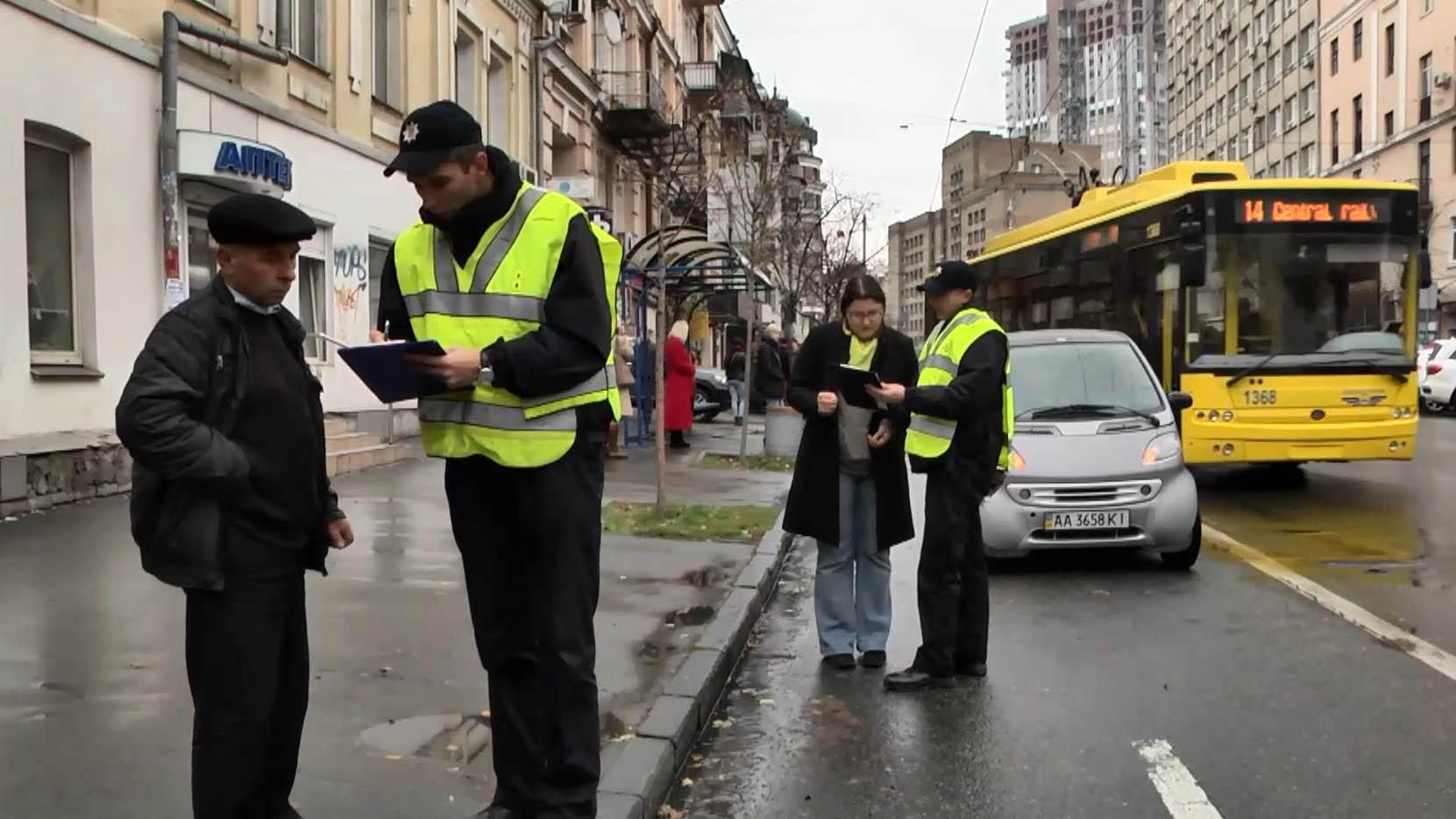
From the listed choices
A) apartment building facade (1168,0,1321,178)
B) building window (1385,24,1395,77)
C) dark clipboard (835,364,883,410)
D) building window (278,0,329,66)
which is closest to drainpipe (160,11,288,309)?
building window (278,0,329,66)

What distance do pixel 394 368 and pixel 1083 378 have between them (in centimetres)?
715

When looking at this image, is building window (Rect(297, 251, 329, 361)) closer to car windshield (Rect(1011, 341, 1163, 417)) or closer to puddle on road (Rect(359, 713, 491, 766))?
car windshield (Rect(1011, 341, 1163, 417))

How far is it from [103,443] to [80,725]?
6.35 metres

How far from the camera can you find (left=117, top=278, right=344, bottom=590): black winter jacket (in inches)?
116

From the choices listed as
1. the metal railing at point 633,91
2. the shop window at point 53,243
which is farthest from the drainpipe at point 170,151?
the metal railing at point 633,91

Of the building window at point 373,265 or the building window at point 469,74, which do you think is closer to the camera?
the building window at point 373,265

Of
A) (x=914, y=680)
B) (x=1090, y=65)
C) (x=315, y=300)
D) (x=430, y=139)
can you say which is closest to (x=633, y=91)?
(x=315, y=300)

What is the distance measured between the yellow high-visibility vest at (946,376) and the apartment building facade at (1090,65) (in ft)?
181

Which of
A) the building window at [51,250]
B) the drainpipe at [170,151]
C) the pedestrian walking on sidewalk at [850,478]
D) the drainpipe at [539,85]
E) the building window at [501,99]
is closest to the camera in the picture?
the pedestrian walking on sidewalk at [850,478]

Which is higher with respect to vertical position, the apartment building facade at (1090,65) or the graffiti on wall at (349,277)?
the apartment building facade at (1090,65)

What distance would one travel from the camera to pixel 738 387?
2467cm

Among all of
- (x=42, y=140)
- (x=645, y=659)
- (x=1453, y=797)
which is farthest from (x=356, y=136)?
(x=1453, y=797)

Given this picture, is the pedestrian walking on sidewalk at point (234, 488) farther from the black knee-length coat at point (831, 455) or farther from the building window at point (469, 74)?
the building window at point (469, 74)

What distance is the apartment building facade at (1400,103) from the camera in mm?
45188
